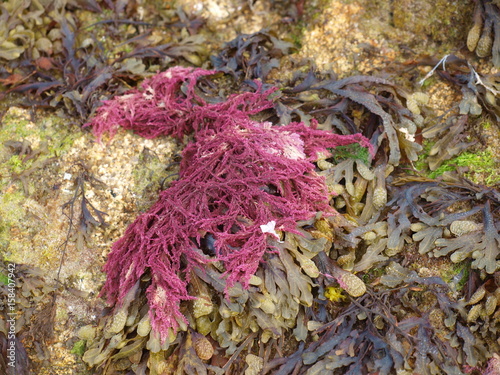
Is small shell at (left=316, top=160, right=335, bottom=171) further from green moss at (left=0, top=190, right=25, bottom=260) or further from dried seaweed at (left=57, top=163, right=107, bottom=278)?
green moss at (left=0, top=190, right=25, bottom=260)

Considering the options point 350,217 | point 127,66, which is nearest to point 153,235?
point 350,217

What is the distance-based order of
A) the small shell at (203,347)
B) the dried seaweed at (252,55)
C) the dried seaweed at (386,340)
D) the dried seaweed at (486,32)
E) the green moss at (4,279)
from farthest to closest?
the dried seaweed at (252,55) < the dried seaweed at (486,32) < the green moss at (4,279) < the small shell at (203,347) < the dried seaweed at (386,340)

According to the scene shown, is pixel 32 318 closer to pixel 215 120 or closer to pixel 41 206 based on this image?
pixel 41 206

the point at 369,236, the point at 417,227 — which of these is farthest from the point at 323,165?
the point at 417,227

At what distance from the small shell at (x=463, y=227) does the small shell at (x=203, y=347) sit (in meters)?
1.28

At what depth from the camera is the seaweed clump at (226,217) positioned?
1.97 m

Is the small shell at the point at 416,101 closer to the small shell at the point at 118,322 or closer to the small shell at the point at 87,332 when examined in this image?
the small shell at the point at 118,322

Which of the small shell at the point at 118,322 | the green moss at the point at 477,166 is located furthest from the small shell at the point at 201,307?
the green moss at the point at 477,166

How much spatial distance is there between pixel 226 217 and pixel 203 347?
24.1 inches

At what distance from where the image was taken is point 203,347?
1.97 metres

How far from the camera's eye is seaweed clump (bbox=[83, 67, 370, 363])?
1969 mm

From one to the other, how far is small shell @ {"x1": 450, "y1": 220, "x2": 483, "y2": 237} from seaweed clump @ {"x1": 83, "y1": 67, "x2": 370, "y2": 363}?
0.58 meters

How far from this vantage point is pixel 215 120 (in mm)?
2439

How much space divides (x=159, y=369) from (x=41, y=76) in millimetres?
2032
